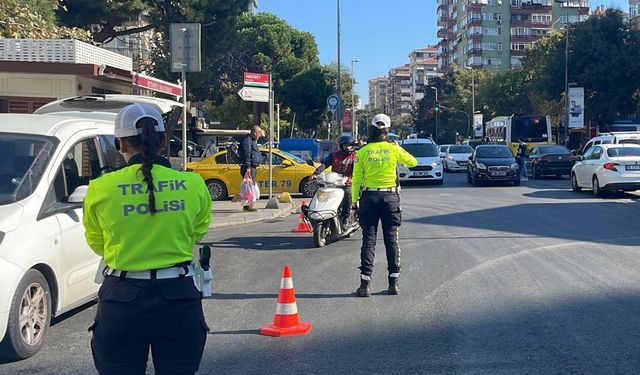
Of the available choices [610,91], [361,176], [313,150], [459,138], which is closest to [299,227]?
[361,176]

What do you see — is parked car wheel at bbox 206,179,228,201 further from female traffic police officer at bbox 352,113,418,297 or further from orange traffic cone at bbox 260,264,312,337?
orange traffic cone at bbox 260,264,312,337

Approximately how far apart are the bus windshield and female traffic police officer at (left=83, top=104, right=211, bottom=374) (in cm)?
4213

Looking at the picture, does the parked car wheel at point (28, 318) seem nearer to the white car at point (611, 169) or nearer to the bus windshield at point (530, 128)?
the white car at point (611, 169)

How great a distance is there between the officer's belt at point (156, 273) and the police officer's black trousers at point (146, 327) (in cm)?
2

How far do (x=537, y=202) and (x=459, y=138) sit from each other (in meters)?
77.2

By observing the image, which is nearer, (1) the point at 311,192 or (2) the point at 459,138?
(1) the point at 311,192

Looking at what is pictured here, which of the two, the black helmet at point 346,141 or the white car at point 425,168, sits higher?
the black helmet at point 346,141

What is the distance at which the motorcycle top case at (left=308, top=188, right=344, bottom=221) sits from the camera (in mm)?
11836

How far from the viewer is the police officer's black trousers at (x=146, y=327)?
338 centimetres

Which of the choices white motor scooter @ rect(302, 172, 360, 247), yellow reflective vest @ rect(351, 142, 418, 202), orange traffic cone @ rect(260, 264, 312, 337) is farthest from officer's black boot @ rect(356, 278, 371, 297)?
white motor scooter @ rect(302, 172, 360, 247)

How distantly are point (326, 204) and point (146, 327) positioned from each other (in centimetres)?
856

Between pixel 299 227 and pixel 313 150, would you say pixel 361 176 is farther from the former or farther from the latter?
pixel 313 150

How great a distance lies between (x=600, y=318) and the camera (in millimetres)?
7184

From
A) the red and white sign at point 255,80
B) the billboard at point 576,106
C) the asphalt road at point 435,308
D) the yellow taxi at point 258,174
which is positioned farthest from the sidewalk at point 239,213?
the billboard at point 576,106
